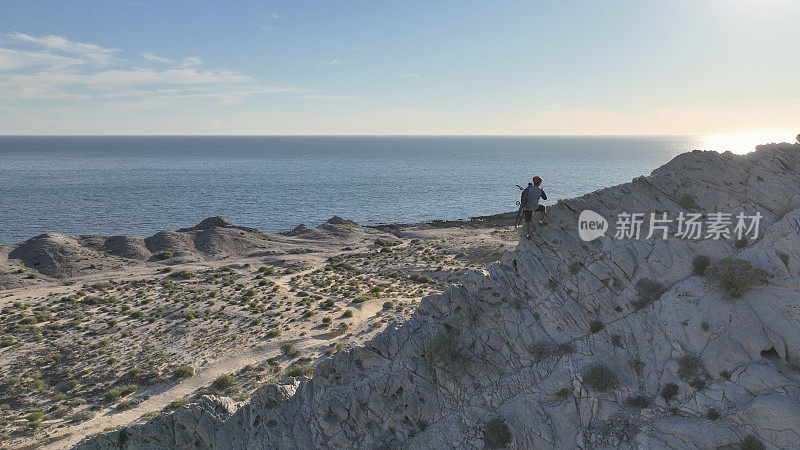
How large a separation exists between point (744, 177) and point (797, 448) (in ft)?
36.3

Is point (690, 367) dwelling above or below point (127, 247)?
above

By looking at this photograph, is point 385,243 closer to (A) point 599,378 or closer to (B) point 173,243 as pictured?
(B) point 173,243

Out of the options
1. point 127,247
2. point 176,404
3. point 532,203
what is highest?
point 532,203

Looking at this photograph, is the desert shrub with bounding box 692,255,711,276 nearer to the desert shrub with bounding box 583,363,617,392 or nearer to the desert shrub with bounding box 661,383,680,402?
the desert shrub with bounding box 661,383,680,402

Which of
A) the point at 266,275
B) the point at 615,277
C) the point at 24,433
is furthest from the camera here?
the point at 266,275

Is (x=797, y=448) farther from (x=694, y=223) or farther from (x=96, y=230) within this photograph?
(x=96, y=230)

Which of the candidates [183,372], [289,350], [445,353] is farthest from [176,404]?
[445,353]

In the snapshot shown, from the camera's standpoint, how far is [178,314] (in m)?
42.8

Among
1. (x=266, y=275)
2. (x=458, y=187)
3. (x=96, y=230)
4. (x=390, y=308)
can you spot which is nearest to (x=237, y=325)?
(x=390, y=308)

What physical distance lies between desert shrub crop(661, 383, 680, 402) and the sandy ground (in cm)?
2275

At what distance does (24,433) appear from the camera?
26047 millimetres

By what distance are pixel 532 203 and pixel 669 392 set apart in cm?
871

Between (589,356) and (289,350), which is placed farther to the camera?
(289,350)

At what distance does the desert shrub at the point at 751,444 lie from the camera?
1250cm
